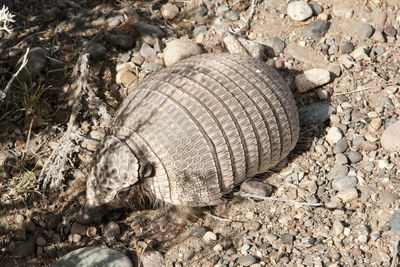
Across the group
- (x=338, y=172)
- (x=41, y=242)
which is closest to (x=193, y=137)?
(x=338, y=172)

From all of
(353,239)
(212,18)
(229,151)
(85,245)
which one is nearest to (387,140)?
(353,239)

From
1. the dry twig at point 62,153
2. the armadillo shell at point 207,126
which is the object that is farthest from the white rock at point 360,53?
the dry twig at point 62,153

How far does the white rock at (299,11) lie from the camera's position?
22.7ft

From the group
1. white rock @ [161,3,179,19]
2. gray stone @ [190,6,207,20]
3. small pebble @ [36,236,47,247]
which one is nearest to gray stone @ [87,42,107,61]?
white rock @ [161,3,179,19]

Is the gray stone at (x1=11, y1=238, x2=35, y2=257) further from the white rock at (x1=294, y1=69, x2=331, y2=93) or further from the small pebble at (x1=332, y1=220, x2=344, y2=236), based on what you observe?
the white rock at (x1=294, y1=69, x2=331, y2=93)

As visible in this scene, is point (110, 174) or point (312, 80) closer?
point (110, 174)

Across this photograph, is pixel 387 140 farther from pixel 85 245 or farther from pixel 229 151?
pixel 85 245

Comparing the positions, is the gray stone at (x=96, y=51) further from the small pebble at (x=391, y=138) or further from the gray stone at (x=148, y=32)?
the small pebble at (x=391, y=138)

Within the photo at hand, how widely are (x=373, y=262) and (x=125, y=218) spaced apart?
8.76 feet

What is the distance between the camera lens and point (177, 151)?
5156mm

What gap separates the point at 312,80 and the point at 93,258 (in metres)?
3.44

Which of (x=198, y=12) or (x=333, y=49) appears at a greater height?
(x=198, y=12)

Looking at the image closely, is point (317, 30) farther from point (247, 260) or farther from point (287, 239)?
point (247, 260)

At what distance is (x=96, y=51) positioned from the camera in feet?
22.2
